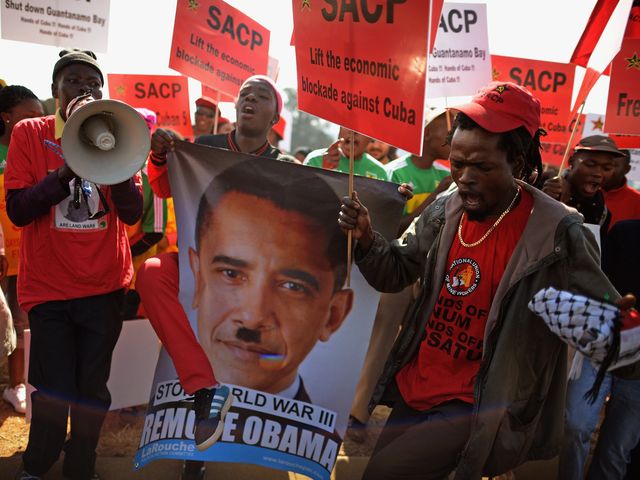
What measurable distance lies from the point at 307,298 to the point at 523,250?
1317 millimetres

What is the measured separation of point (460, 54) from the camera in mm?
7094

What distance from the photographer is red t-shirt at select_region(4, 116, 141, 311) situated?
356 centimetres

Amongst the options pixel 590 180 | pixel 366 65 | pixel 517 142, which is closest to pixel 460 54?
pixel 590 180

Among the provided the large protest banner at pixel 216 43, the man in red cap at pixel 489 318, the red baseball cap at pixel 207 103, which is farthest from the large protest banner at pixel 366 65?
the red baseball cap at pixel 207 103

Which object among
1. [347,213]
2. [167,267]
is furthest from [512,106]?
[167,267]

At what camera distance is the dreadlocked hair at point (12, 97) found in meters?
5.04

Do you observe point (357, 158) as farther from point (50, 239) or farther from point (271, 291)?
point (50, 239)

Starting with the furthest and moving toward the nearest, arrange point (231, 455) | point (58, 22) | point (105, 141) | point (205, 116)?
point (205, 116) → point (58, 22) → point (231, 455) → point (105, 141)

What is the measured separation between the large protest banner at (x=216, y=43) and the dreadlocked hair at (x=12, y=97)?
1719mm

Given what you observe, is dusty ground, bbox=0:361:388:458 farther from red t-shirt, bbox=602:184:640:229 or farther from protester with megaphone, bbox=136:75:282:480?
red t-shirt, bbox=602:184:640:229

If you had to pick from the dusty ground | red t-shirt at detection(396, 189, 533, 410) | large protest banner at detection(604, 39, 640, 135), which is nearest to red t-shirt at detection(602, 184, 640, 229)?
large protest banner at detection(604, 39, 640, 135)

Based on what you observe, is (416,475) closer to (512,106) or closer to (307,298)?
(307,298)

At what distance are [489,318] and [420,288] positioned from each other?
46 cm

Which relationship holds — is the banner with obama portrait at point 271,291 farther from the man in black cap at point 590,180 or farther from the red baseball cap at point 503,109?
the man in black cap at point 590,180
